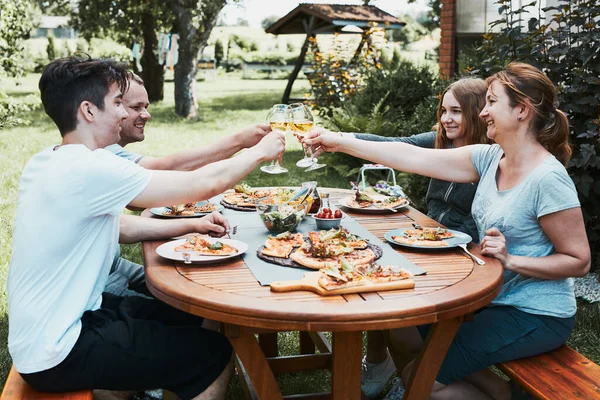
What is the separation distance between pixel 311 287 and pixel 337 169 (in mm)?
7472

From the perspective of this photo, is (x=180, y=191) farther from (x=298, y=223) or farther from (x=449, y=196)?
(x=449, y=196)

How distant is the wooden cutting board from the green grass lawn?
171 cm

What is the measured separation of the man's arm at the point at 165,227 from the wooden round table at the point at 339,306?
27 cm

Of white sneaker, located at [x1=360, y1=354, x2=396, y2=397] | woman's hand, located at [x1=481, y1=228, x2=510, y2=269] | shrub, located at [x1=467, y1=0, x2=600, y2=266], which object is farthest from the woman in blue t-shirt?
shrub, located at [x1=467, y1=0, x2=600, y2=266]

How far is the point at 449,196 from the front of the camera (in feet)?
13.3

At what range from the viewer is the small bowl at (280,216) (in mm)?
3229

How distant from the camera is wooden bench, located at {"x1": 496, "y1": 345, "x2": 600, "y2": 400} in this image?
2.60 m

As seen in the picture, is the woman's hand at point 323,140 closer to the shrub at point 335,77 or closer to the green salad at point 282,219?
the green salad at point 282,219

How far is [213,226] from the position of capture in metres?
3.17

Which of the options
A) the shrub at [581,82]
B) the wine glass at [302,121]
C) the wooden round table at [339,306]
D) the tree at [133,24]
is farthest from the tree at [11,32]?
the wooden round table at [339,306]

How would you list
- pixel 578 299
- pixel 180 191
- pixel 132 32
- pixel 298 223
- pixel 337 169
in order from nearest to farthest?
pixel 180 191, pixel 298 223, pixel 578 299, pixel 337 169, pixel 132 32

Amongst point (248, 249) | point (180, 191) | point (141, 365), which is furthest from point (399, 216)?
point (141, 365)

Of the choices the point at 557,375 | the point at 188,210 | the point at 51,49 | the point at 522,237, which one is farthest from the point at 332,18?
the point at 51,49

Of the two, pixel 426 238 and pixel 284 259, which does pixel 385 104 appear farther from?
pixel 284 259
